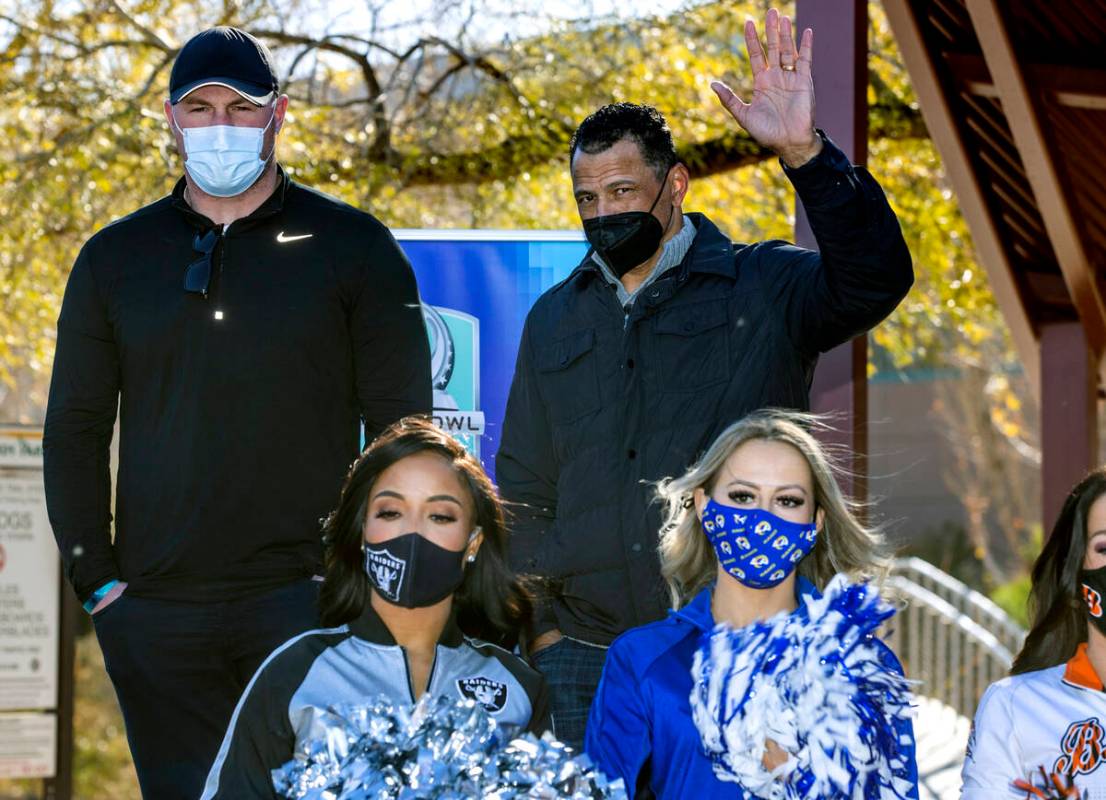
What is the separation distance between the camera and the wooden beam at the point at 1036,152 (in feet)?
20.0

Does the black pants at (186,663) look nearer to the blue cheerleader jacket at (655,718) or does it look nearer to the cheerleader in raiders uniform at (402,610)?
the cheerleader in raiders uniform at (402,610)

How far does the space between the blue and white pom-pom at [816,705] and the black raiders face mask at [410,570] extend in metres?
0.62

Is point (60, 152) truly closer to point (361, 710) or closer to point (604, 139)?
point (604, 139)

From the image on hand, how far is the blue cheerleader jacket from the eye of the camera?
319 cm

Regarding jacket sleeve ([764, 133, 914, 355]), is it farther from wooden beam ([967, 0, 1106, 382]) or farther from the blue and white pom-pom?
wooden beam ([967, 0, 1106, 382])

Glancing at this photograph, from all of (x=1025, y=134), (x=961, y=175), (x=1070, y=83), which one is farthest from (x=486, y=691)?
(x=961, y=175)

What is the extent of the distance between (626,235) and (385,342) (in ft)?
2.01

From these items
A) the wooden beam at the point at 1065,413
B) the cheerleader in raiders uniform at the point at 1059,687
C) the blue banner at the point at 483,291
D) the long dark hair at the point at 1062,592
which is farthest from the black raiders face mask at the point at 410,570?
the wooden beam at the point at 1065,413

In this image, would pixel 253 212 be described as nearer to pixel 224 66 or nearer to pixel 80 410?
pixel 224 66

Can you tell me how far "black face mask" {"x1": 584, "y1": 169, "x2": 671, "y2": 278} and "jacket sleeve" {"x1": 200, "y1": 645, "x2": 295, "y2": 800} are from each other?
1.25m

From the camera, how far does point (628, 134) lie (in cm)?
381

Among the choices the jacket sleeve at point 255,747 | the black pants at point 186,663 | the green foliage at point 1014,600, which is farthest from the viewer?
the green foliage at point 1014,600

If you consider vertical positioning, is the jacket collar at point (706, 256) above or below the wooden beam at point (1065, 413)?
above

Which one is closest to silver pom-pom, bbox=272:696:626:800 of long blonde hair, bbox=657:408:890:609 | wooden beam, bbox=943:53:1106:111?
long blonde hair, bbox=657:408:890:609
